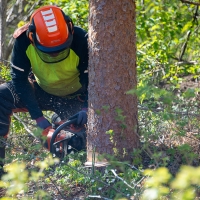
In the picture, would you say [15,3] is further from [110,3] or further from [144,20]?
[110,3]

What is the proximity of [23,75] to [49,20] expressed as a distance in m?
0.77

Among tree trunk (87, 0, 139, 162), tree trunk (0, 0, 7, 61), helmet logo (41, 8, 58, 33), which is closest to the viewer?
tree trunk (87, 0, 139, 162)

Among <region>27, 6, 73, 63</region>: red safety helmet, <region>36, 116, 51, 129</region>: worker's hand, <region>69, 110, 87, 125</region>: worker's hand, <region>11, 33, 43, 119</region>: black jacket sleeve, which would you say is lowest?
<region>36, 116, 51, 129</region>: worker's hand

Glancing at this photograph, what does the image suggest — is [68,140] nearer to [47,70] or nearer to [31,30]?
[47,70]

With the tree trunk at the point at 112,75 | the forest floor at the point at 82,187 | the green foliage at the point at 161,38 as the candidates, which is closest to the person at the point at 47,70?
the tree trunk at the point at 112,75

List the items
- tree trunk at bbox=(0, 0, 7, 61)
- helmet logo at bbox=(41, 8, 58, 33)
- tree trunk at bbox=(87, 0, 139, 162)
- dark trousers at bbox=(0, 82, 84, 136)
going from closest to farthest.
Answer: tree trunk at bbox=(87, 0, 139, 162)
helmet logo at bbox=(41, 8, 58, 33)
dark trousers at bbox=(0, 82, 84, 136)
tree trunk at bbox=(0, 0, 7, 61)

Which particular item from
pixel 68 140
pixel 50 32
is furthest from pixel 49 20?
pixel 68 140

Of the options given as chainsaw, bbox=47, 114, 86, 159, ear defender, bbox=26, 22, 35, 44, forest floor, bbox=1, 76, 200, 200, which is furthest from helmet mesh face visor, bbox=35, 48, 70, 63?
forest floor, bbox=1, 76, 200, 200

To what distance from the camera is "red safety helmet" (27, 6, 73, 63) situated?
457 cm

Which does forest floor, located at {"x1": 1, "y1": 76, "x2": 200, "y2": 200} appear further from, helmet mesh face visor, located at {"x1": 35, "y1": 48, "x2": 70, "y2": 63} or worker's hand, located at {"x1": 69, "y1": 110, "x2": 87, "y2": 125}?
helmet mesh face visor, located at {"x1": 35, "y1": 48, "x2": 70, "y2": 63}

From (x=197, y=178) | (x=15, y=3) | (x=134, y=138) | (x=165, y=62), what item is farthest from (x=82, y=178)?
(x=15, y=3)

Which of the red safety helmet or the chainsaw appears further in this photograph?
the chainsaw

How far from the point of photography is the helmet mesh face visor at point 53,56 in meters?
4.75

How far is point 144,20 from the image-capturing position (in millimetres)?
7746
